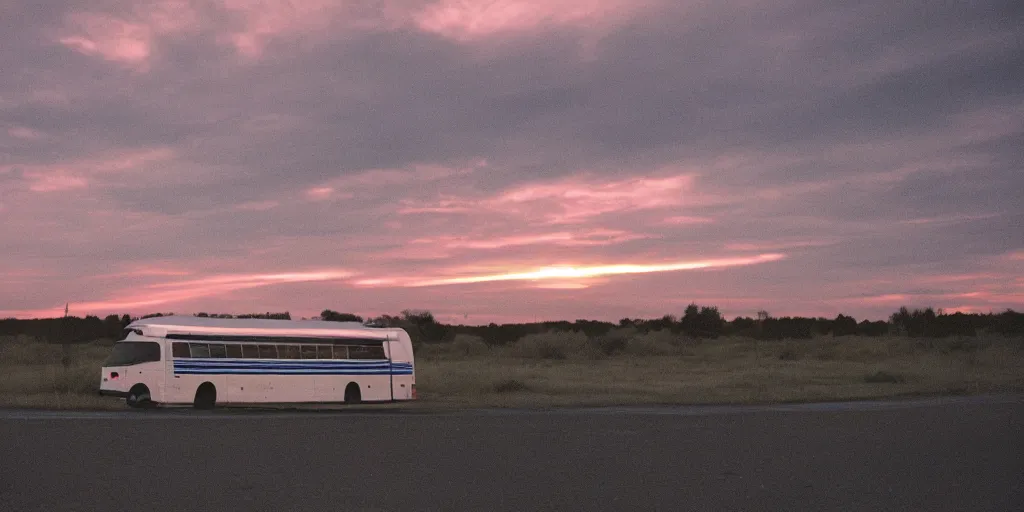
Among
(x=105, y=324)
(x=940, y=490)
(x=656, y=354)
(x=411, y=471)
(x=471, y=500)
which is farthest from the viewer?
(x=105, y=324)

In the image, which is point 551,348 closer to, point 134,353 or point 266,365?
point 266,365

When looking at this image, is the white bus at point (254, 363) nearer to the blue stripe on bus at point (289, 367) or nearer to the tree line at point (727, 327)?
the blue stripe on bus at point (289, 367)

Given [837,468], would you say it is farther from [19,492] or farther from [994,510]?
[19,492]

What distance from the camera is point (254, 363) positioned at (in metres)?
33.0

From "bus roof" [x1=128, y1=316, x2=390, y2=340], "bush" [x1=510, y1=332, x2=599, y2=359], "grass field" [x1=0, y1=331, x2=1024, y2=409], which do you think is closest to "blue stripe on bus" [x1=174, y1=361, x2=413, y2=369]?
"bus roof" [x1=128, y1=316, x2=390, y2=340]

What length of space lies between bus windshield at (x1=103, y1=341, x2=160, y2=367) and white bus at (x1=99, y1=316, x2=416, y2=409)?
0.03m

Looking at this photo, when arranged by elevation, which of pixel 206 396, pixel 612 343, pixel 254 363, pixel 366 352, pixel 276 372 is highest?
pixel 612 343

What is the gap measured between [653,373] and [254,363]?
27.8m

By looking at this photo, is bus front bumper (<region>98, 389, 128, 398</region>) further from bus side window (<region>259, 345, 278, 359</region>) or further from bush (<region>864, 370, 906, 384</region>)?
bush (<region>864, 370, 906, 384</region>)

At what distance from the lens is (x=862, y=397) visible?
117ft

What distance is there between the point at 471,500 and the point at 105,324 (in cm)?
13000

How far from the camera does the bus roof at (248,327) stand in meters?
31.6

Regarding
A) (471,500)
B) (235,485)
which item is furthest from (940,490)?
(235,485)

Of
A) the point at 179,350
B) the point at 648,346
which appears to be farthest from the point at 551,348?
the point at 179,350
